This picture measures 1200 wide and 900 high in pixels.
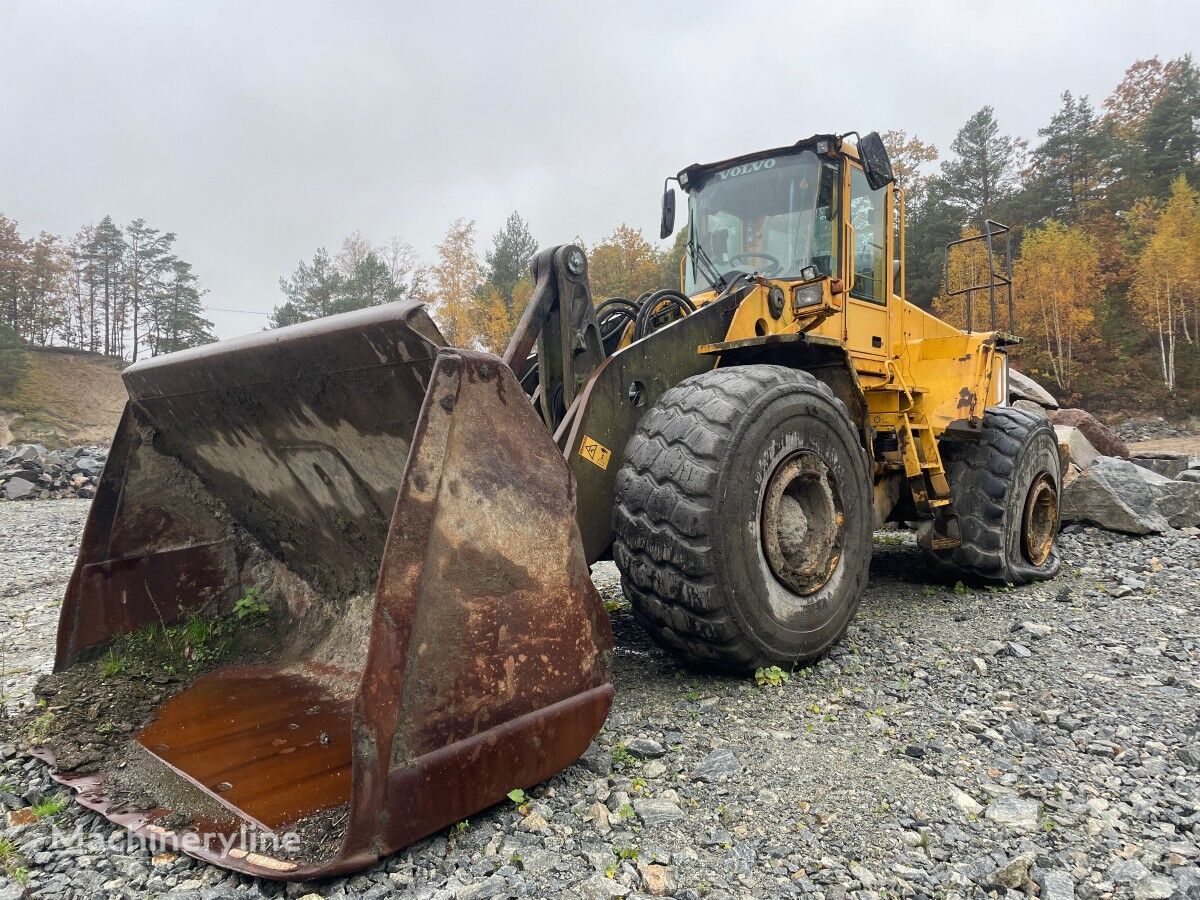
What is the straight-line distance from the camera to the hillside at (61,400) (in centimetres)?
3503

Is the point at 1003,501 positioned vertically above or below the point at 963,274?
below

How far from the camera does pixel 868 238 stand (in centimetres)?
495

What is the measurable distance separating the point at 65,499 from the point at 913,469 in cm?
1927

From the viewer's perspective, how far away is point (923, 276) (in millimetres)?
36906

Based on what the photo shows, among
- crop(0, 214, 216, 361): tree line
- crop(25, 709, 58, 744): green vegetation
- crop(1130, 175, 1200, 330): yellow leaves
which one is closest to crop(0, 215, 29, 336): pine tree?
crop(0, 214, 216, 361): tree line

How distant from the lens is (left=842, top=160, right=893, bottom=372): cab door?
459cm

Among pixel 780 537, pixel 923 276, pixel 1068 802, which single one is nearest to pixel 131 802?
pixel 780 537

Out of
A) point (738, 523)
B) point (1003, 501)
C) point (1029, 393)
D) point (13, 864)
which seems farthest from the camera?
point (1029, 393)

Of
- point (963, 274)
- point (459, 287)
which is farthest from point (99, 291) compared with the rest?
point (963, 274)

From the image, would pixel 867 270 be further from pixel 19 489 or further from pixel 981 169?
pixel 981 169

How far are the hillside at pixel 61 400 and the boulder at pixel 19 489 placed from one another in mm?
15522

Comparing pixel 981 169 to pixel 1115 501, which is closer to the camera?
pixel 1115 501

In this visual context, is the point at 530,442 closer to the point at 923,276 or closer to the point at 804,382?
the point at 804,382

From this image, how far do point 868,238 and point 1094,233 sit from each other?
1731 inches
